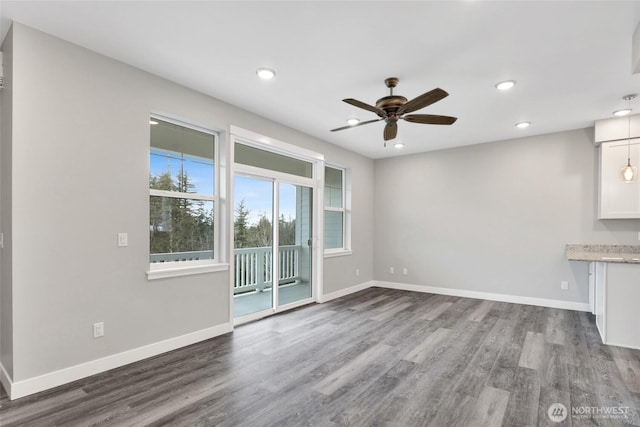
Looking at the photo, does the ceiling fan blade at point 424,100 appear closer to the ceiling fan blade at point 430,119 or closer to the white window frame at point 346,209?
the ceiling fan blade at point 430,119

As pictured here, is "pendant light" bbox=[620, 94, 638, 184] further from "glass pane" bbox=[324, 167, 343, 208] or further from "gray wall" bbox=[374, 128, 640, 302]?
"glass pane" bbox=[324, 167, 343, 208]

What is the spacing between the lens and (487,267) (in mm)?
5746

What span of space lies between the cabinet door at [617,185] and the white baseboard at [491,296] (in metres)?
1.42

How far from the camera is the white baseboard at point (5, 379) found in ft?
8.15

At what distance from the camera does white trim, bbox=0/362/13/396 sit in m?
2.47

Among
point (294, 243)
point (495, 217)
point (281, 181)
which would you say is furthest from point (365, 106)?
point (495, 217)

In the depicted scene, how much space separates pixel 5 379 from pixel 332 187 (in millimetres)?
4846

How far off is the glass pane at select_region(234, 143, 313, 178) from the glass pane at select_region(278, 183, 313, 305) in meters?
0.26

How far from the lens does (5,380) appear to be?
8.47ft

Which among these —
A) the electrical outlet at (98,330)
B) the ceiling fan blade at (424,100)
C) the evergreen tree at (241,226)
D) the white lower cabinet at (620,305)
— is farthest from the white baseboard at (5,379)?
the white lower cabinet at (620,305)

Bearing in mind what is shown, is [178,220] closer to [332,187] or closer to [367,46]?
[367,46]

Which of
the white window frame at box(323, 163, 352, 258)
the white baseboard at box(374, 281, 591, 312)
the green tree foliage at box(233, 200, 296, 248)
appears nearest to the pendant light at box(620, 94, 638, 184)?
the white baseboard at box(374, 281, 591, 312)

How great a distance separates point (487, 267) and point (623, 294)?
7.31ft

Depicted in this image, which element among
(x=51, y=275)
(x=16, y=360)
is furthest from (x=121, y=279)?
(x=16, y=360)
